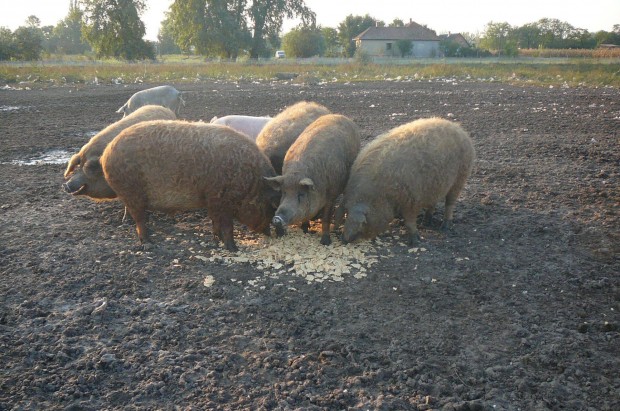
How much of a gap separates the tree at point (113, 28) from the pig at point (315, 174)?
43985 millimetres

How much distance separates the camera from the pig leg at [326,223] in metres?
6.01

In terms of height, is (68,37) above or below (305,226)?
above

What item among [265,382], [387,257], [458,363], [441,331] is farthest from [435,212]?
[265,382]

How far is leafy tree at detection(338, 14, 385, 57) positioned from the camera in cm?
7219

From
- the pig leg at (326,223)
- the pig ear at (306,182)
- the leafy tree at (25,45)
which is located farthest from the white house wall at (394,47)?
the pig ear at (306,182)

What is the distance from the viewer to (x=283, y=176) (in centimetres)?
572

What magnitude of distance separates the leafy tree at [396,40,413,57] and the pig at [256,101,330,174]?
58308 millimetres

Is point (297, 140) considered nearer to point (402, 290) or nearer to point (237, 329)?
point (402, 290)

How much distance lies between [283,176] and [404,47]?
61042mm

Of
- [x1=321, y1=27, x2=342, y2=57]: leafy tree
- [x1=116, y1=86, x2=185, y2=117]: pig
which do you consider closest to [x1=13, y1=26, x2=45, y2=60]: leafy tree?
[x1=116, y1=86, x2=185, y2=117]: pig

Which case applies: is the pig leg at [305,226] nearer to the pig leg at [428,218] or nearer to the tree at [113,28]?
the pig leg at [428,218]

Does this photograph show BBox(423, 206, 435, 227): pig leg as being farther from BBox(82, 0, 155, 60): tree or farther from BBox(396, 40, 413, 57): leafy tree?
BBox(396, 40, 413, 57): leafy tree

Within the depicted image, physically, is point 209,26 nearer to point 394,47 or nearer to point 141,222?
point 394,47

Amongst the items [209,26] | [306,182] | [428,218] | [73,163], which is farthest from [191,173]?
Answer: [209,26]
